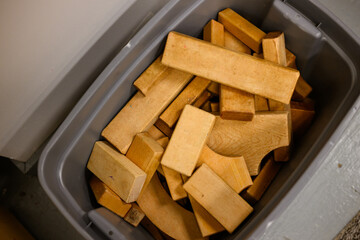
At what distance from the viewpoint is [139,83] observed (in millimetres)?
748

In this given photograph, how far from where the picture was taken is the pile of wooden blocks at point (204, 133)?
69cm

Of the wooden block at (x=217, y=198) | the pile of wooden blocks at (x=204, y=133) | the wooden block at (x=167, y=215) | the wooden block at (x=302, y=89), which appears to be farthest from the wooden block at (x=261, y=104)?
the wooden block at (x=167, y=215)

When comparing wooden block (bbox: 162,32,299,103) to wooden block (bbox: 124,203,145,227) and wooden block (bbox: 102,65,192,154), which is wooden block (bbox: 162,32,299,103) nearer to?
wooden block (bbox: 102,65,192,154)

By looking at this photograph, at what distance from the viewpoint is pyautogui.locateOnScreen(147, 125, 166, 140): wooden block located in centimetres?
81

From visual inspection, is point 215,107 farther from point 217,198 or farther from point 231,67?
point 217,198

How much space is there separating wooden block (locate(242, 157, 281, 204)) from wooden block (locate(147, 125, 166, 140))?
28 centimetres

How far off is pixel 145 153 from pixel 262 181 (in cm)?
33

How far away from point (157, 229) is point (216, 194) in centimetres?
23

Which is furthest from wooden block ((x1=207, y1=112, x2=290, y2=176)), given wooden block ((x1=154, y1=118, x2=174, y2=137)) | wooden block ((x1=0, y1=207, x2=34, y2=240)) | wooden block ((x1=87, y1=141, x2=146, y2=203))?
wooden block ((x1=0, y1=207, x2=34, y2=240))

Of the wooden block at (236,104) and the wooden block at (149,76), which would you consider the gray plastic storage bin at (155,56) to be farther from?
the wooden block at (236,104)

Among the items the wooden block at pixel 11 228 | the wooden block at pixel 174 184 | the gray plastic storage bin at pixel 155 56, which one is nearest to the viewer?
the gray plastic storage bin at pixel 155 56

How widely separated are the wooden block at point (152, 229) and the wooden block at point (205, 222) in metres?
0.15

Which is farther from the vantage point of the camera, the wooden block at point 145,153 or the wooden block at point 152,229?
the wooden block at point 152,229

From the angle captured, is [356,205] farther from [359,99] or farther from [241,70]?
[241,70]
